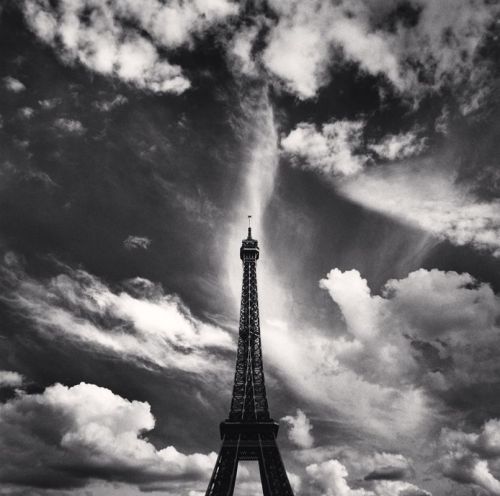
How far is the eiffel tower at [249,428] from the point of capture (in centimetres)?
7125

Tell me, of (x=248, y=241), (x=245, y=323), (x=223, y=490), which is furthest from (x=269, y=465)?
(x=248, y=241)

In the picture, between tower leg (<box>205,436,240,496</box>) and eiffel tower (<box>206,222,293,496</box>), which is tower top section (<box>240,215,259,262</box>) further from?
tower leg (<box>205,436,240,496</box>)

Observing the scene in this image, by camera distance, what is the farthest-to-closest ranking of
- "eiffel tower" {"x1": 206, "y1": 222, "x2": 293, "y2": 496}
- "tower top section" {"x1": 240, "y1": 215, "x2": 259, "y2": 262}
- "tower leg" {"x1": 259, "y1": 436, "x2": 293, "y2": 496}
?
"tower top section" {"x1": 240, "y1": 215, "x2": 259, "y2": 262} < "eiffel tower" {"x1": 206, "y1": 222, "x2": 293, "y2": 496} < "tower leg" {"x1": 259, "y1": 436, "x2": 293, "y2": 496}

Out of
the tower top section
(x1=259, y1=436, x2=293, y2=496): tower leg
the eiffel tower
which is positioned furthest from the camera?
the tower top section

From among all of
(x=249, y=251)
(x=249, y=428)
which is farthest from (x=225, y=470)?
(x=249, y=251)

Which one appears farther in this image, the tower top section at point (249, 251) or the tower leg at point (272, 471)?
the tower top section at point (249, 251)

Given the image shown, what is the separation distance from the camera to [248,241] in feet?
355

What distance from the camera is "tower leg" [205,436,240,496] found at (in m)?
69.6

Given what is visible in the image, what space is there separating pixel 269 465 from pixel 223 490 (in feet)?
30.9

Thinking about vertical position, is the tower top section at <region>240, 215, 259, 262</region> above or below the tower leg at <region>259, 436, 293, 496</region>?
above

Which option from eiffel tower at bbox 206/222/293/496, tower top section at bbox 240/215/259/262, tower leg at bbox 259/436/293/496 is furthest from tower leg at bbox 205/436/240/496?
tower top section at bbox 240/215/259/262

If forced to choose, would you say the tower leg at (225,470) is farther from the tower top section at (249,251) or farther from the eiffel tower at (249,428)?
the tower top section at (249,251)

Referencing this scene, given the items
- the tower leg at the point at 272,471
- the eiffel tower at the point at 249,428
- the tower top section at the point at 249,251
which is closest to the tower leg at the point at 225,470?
the eiffel tower at the point at 249,428

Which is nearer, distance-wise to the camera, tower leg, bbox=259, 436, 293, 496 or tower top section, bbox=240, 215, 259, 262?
tower leg, bbox=259, 436, 293, 496
